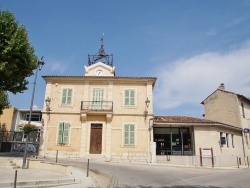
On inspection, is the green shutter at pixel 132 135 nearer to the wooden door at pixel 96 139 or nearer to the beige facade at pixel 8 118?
the wooden door at pixel 96 139

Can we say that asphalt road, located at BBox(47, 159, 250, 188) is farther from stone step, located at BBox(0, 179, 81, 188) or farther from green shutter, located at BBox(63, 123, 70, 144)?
green shutter, located at BBox(63, 123, 70, 144)

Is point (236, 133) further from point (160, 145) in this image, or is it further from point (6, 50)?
point (6, 50)

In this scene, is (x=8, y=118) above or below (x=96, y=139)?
above

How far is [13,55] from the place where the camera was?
14914 millimetres

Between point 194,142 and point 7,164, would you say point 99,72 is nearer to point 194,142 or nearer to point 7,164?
point 194,142

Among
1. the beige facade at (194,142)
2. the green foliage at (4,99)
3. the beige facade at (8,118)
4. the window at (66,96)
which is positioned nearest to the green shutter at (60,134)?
the window at (66,96)

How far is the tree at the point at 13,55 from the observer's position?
14289mm

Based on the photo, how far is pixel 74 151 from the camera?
2209cm

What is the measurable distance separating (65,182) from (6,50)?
844cm

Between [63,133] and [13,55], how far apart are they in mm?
9608

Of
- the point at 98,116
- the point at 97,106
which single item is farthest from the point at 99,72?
the point at 98,116

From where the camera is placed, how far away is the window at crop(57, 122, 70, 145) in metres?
22.3

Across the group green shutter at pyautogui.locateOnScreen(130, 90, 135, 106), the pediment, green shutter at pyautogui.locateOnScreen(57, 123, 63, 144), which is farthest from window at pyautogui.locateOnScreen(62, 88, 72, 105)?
green shutter at pyautogui.locateOnScreen(130, 90, 135, 106)

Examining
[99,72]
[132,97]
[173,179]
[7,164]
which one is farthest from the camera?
[99,72]
